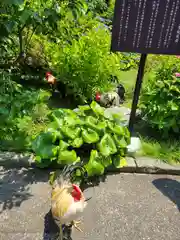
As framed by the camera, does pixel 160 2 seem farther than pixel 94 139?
No

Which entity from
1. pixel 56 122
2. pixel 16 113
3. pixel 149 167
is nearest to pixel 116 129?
pixel 149 167

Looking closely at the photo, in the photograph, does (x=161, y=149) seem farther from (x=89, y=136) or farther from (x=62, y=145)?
(x=62, y=145)

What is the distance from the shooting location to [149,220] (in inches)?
118

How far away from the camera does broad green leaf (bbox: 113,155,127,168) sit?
3.55m

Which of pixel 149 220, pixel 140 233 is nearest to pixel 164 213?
pixel 149 220

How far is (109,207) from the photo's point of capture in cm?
313

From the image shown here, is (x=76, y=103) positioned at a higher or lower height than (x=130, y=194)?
higher

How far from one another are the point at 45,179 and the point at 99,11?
733cm

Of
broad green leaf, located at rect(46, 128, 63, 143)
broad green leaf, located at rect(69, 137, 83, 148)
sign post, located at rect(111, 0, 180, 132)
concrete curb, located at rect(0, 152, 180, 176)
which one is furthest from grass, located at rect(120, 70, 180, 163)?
sign post, located at rect(111, 0, 180, 132)

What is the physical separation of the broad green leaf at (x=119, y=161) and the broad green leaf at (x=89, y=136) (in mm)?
355

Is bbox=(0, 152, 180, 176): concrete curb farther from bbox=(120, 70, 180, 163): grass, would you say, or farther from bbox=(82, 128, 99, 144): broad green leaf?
bbox=(82, 128, 99, 144): broad green leaf

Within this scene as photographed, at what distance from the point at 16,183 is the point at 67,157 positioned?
67 cm

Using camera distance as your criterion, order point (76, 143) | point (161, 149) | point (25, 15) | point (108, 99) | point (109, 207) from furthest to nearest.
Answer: point (108, 99)
point (161, 149)
point (76, 143)
point (109, 207)
point (25, 15)

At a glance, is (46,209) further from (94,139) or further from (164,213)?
(164,213)
